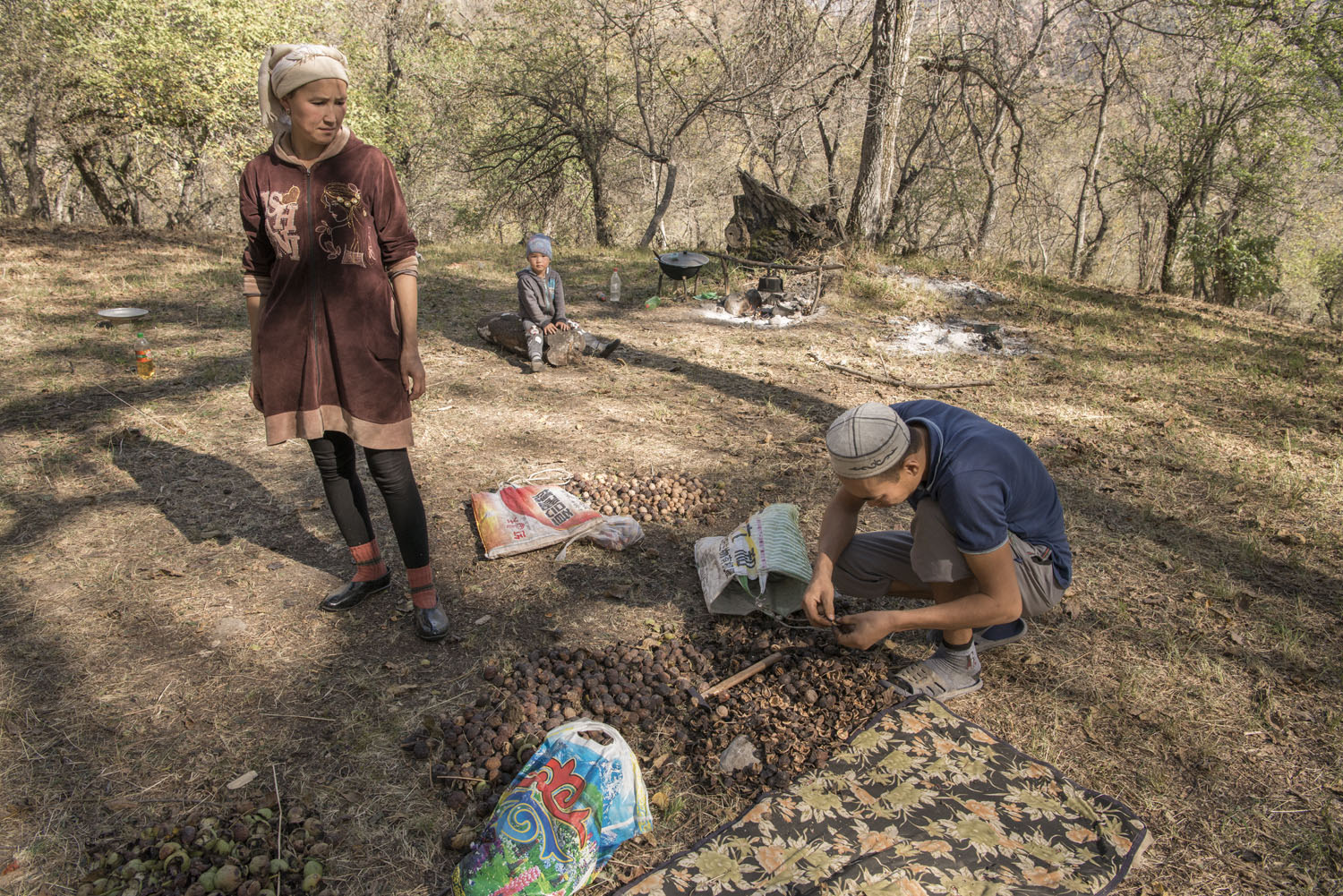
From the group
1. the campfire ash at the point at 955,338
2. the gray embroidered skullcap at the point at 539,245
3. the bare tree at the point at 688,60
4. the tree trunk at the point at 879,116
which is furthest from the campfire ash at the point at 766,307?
the bare tree at the point at 688,60

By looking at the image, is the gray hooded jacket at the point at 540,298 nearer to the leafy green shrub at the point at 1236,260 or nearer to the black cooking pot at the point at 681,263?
the black cooking pot at the point at 681,263

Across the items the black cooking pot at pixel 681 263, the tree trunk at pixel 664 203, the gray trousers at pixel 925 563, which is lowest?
the gray trousers at pixel 925 563

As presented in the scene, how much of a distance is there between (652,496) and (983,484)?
6.70ft

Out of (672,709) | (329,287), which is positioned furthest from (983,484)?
(329,287)

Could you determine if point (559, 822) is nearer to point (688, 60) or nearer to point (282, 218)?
point (282, 218)

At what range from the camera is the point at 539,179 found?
48.9 ft

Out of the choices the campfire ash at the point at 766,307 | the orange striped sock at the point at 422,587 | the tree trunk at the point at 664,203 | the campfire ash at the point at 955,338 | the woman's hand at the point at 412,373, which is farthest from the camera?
the tree trunk at the point at 664,203

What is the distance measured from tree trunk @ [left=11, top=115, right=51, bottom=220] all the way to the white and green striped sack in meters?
12.1

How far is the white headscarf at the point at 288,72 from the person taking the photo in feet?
6.84

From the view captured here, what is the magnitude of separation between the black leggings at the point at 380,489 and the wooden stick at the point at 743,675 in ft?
3.91

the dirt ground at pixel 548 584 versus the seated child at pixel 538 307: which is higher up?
the seated child at pixel 538 307

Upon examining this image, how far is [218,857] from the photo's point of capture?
74.0 inches

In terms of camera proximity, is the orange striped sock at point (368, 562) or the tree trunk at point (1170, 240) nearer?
the orange striped sock at point (368, 562)

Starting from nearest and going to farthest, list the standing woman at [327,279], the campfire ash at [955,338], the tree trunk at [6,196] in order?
the standing woman at [327,279] → the campfire ash at [955,338] → the tree trunk at [6,196]
